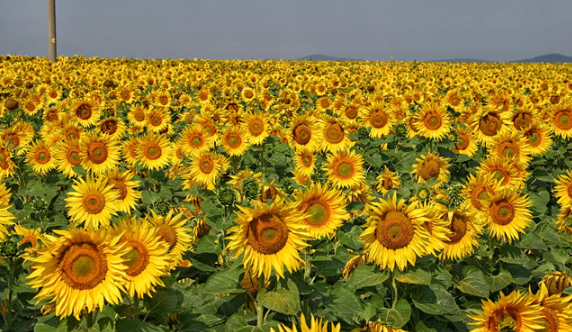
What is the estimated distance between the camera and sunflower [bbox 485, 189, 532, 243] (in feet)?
12.9

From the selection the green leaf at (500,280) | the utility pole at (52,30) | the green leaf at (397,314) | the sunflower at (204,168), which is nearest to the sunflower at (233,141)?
the sunflower at (204,168)

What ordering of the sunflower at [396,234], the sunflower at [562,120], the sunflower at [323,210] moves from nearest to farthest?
the sunflower at [396,234] < the sunflower at [323,210] < the sunflower at [562,120]

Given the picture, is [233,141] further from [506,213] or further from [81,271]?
[81,271]

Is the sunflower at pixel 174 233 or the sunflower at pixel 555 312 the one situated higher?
the sunflower at pixel 174 233

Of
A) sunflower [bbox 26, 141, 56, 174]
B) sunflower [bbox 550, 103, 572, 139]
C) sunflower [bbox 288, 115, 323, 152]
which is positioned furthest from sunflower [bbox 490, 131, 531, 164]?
sunflower [bbox 26, 141, 56, 174]

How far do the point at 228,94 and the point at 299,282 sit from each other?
1310cm

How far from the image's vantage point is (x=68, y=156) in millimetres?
6324

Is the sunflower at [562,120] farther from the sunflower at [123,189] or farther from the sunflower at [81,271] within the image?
the sunflower at [81,271]

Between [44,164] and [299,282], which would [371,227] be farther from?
[44,164]

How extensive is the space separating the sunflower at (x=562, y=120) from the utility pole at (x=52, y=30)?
29.1 metres

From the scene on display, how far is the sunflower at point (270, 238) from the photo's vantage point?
2.59m

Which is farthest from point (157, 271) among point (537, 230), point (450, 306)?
point (537, 230)

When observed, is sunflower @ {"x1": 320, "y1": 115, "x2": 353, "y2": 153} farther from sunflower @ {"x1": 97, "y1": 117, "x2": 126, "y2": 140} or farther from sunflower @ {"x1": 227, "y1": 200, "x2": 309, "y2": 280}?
sunflower @ {"x1": 227, "y1": 200, "x2": 309, "y2": 280}

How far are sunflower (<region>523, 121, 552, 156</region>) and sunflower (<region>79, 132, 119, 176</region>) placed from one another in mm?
7191
